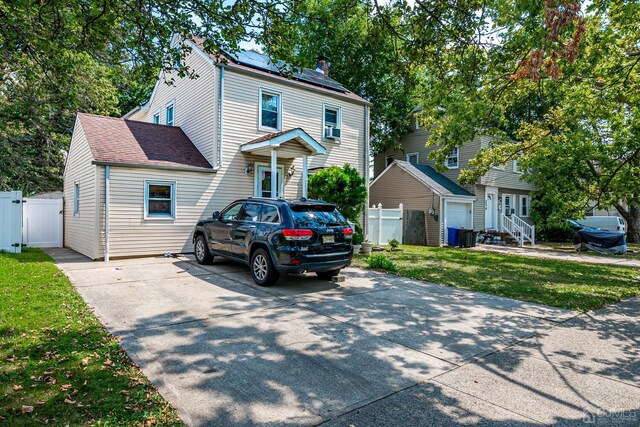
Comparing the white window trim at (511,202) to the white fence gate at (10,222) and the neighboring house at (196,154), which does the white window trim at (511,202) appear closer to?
the neighboring house at (196,154)

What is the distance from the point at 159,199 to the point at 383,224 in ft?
31.7

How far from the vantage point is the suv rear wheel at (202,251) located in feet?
33.2

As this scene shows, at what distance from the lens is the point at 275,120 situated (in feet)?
48.3

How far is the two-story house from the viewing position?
64.4 ft

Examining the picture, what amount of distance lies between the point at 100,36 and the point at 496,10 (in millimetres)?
7424

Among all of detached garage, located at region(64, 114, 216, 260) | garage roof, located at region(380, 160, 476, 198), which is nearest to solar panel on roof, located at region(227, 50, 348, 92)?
detached garage, located at region(64, 114, 216, 260)

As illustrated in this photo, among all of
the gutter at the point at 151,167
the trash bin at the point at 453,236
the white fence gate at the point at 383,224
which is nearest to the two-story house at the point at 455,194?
the trash bin at the point at 453,236

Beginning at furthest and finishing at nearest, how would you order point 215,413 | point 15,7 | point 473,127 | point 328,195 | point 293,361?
point 328,195, point 473,127, point 15,7, point 293,361, point 215,413

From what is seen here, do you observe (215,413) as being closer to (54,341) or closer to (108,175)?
(54,341)

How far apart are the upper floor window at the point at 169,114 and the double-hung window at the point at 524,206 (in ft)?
71.1

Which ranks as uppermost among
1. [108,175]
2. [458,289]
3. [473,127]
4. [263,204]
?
[473,127]

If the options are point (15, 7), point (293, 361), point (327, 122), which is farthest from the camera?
point (327, 122)

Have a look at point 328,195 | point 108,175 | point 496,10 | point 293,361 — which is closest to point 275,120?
point 328,195

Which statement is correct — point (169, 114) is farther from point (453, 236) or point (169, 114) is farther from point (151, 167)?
point (453, 236)
